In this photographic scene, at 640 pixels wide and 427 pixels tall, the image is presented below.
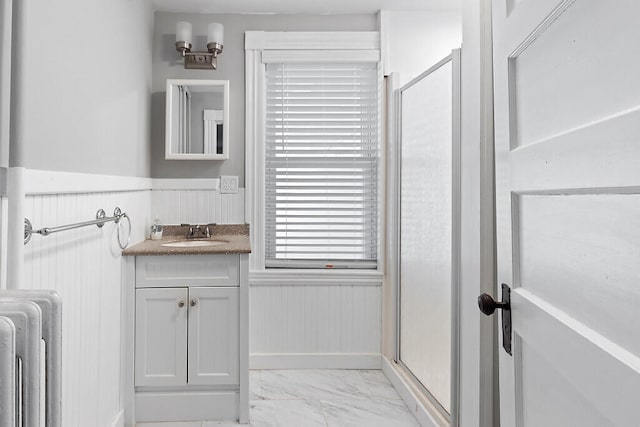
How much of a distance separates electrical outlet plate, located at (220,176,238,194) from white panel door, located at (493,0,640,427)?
2102mm

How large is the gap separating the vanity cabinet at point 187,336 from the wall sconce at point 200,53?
147cm

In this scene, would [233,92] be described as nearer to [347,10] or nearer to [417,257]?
[347,10]

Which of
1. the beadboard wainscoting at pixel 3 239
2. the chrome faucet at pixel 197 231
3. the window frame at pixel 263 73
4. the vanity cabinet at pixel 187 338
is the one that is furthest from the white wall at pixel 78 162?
the window frame at pixel 263 73

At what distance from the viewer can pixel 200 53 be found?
9.02 feet

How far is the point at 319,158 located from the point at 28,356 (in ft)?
7.62

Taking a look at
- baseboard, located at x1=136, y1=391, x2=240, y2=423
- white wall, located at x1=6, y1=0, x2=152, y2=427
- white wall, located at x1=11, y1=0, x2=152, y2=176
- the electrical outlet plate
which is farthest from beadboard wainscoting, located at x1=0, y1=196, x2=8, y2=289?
the electrical outlet plate

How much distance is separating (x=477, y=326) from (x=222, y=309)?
127cm

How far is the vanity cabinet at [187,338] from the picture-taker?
2158 millimetres

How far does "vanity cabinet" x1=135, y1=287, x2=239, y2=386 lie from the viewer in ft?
7.08

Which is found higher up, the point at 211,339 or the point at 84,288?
the point at 84,288

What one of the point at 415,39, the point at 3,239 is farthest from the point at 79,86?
the point at 415,39

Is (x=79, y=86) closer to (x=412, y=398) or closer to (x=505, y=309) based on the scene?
(x=505, y=309)

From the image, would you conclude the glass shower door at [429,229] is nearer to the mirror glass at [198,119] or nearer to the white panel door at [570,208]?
the white panel door at [570,208]

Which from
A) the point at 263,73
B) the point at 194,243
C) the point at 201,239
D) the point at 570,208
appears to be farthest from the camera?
the point at 263,73
